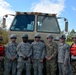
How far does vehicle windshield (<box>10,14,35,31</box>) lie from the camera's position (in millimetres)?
9898

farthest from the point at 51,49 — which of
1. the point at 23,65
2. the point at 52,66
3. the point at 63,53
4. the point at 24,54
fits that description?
the point at 23,65

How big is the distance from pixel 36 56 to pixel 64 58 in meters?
0.93

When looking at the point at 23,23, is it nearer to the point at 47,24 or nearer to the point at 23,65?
the point at 47,24

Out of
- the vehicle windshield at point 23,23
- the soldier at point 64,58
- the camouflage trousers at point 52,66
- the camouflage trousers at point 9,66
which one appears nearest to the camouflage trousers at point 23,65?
the camouflage trousers at point 9,66

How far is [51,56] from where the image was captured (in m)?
8.88

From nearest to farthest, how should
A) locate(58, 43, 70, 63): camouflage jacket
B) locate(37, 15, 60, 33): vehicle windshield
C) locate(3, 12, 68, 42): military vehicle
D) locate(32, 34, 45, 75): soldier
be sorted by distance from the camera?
locate(58, 43, 70, 63): camouflage jacket < locate(32, 34, 45, 75): soldier < locate(3, 12, 68, 42): military vehicle < locate(37, 15, 60, 33): vehicle windshield

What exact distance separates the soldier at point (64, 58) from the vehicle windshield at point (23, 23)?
1572mm

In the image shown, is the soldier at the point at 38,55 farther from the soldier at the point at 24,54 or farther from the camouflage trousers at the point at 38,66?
the soldier at the point at 24,54

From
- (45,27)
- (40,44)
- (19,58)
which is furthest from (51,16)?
(19,58)

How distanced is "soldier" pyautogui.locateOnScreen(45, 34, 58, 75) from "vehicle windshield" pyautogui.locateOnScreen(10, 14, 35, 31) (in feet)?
3.84

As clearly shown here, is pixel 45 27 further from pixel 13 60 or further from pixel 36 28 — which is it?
pixel 13 60

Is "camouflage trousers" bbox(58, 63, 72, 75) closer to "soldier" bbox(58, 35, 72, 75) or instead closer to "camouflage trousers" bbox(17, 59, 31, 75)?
"soldier" bbox(58, 35, 72, 75)

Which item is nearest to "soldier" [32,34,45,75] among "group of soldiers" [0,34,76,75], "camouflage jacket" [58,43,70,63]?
"group of soldiers" [0,34,76,75]

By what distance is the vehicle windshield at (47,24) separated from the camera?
9.94 metres
